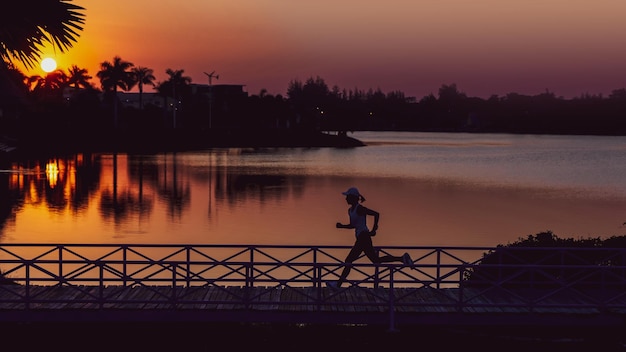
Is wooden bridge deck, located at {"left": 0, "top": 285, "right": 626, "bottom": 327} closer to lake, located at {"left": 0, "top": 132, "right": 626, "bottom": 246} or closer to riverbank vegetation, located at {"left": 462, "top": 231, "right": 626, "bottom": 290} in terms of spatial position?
riverbank vegetation, located at {"left": 462, "top": 231, "right": 626, "bottom": 290}

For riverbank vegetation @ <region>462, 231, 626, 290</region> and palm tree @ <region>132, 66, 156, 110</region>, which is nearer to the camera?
riverbank vegetation @ <region>462, 231, 626, 290</region>

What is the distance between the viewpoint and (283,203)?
73250 mm

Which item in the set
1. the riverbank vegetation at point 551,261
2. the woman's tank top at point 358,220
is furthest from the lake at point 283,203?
the woman's tank top at point 358,220

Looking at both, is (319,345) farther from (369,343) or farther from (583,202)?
(583,202)

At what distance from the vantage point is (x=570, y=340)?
16.1 meters

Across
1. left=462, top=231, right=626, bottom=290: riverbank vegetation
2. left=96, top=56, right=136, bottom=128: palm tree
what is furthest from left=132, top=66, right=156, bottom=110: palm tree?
left=462, top=231, right=626, bottom=290: riverbank vegetation

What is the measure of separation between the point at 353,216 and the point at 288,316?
2.58m

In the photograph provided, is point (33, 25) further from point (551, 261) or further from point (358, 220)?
point (551, 261)

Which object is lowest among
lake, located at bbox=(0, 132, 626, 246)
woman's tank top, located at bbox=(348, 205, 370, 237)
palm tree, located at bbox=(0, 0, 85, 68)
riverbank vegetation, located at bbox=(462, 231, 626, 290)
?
lake, located at bbox=(0, 132, 626, 246)

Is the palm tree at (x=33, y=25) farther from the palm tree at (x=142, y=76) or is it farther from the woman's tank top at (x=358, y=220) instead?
the palm tree at (x=142, y=76)

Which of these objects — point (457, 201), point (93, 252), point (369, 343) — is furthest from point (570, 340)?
point (457, 201)

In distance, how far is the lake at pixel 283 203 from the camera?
54.1 m

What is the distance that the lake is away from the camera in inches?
2131

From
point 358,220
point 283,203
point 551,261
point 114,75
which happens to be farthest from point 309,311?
point 114,75
